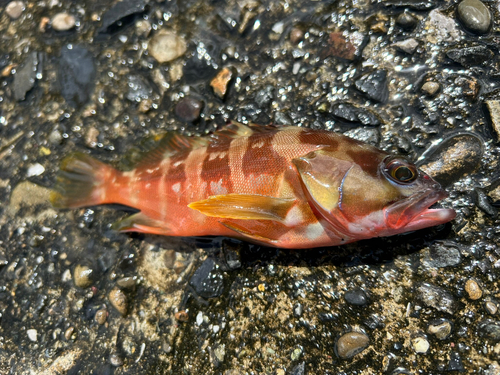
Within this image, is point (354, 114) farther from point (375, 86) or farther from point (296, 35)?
point (296, 35)

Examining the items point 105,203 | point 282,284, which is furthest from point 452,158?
point 105,203

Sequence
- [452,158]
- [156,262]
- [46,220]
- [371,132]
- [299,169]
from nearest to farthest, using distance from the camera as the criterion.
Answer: [299,169]
[452,158]
[371,132]
[156,262]
[46,220]

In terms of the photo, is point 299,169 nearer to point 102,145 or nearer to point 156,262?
point 156,262

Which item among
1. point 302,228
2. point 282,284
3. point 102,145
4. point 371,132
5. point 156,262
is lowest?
point 156,262

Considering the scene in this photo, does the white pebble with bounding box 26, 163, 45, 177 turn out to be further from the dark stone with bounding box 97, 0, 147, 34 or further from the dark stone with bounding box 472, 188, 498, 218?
the dark stone with bounding box 472, 188, 498, 218

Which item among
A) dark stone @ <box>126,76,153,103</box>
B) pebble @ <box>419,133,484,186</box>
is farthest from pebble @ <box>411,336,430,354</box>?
dark stone @ <box>126,76,153,103</box>

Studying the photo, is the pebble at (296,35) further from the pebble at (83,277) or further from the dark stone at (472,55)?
the pebble at (83,277)
